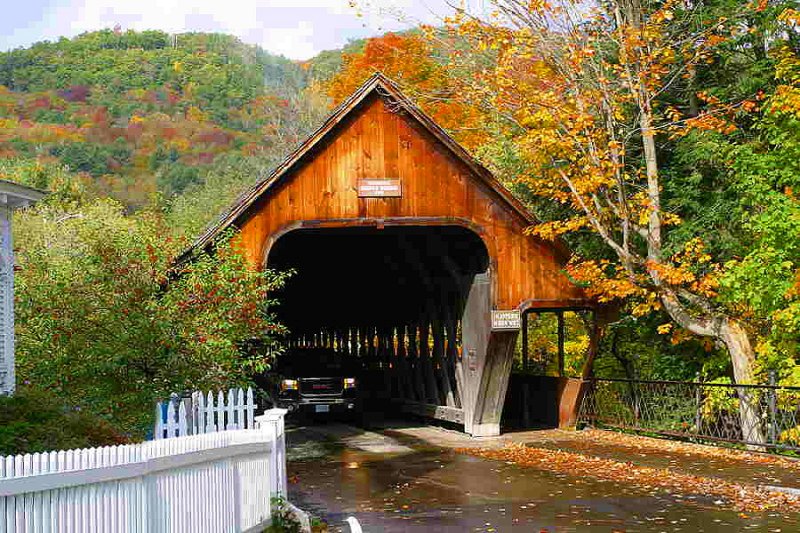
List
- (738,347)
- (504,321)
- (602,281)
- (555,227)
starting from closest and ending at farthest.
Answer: (738,347) → (602,281) → (555,227) → (504,321)

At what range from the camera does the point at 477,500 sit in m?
14.1

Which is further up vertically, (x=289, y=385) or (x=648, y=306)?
(x=648, y=306)

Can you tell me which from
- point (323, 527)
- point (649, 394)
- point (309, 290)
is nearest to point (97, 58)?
point (309, 290)

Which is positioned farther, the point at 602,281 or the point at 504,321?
the point at 504,321

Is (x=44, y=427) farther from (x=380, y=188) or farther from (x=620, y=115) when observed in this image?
(x=620, y=115)

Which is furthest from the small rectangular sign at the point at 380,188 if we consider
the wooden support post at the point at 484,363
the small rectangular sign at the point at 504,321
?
the small rectangular sign at the point at 504,321

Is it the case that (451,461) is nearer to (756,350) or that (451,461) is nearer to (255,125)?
(756,350)

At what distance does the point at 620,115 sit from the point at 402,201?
14.7 feet

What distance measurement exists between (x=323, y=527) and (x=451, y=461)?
726 cm

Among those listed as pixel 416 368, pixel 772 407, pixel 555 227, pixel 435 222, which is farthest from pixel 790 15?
pixel 416 368

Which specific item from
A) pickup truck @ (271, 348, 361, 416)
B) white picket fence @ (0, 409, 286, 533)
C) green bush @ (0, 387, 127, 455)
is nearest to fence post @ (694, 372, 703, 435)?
pickup truck @ (271, 348, 361, 416)

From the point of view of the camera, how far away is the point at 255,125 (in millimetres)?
88188

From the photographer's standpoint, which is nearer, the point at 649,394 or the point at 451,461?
the point at 451,461


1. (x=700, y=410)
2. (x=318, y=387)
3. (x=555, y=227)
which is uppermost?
(x=555, y=227)
